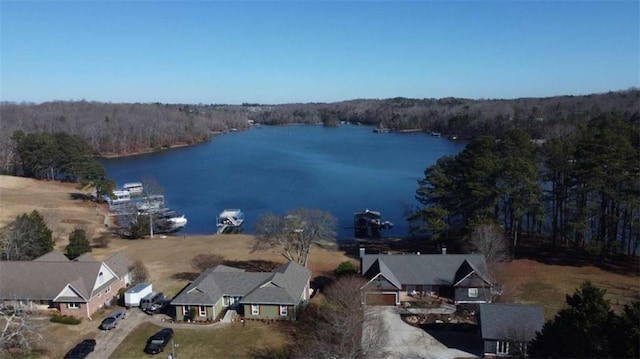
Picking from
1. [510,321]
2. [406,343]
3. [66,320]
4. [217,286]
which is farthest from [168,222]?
[510,321]

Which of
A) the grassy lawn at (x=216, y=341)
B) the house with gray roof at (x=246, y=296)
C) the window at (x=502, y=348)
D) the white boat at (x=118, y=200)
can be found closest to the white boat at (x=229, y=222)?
the white boat at (x=118, y=200)

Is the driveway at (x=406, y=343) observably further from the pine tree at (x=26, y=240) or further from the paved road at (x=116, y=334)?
the pine tree at (x=26, y=240)

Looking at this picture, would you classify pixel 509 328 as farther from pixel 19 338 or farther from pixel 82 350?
pixel 19 338

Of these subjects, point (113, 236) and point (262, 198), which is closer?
point (113, 236)

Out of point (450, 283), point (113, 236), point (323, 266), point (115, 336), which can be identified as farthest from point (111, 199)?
point (450, 283)

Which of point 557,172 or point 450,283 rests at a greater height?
point 557,172

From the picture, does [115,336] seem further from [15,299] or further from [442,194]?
[442,194]
